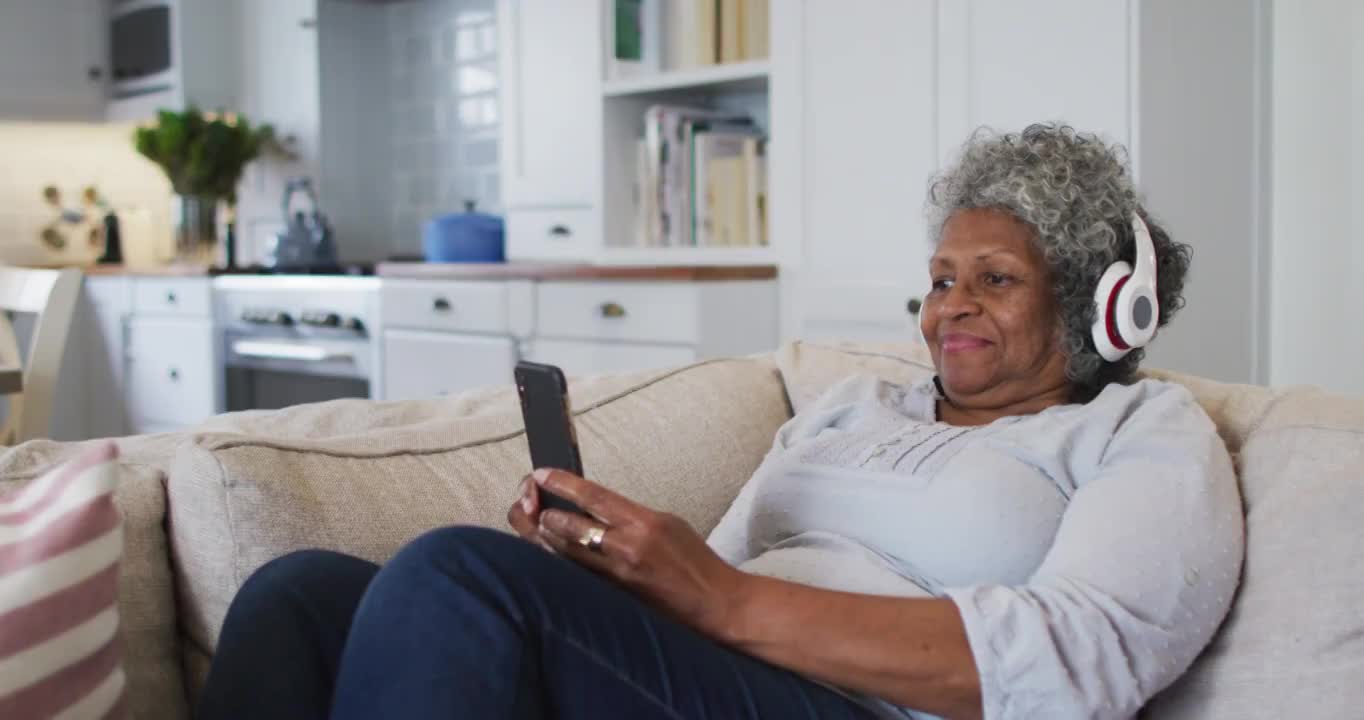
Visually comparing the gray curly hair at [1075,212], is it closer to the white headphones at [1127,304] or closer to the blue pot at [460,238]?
the white headphones at [1127,304]

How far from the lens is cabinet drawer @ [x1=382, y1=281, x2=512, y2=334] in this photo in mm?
3551

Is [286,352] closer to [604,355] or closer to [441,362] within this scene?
[441,362]

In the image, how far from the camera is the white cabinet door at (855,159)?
297 cm

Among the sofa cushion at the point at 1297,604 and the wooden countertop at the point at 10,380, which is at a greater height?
the wooden countertop at the point at 10,380

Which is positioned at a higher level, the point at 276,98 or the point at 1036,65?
the point at 276,98

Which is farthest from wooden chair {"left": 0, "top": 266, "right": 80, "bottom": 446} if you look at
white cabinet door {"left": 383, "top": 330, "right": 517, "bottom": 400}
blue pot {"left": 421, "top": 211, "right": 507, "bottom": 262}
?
blue pot {"left": 421, "top": 211, "right": 507, "bottom": 262}

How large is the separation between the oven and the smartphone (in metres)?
2.81

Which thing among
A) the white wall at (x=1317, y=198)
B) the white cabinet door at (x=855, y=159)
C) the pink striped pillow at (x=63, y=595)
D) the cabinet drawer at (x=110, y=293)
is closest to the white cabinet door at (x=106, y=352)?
the cabinet drawer at (x=110, y=293)

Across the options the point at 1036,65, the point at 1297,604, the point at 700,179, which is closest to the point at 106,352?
the point at 700,179

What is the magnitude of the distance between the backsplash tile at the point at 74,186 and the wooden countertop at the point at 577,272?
2.32 meters

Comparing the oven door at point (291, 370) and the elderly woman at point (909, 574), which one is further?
the oven door at point (291, 370)

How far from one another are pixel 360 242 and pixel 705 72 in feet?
6.63

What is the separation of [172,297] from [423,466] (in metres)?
3.62

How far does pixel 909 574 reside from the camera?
4.34 feet
